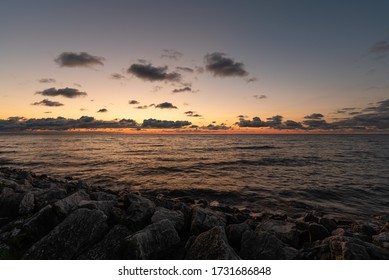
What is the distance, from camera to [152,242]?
5551mm

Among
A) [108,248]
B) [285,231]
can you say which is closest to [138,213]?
[108,248]

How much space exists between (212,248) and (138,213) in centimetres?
288

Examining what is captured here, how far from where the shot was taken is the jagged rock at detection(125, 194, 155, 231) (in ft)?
22.2

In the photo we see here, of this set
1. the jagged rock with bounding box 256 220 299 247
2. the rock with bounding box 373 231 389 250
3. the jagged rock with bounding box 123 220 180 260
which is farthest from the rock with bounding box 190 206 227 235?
the rock with bounding box 373 231 389 250

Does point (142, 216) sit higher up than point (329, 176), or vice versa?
point (142, 216)

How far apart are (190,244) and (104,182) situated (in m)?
18.5

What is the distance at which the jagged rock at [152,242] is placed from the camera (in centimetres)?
526

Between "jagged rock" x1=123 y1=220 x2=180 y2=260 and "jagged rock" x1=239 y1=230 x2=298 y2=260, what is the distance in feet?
5.83

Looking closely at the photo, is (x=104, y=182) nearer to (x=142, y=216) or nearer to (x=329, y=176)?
(x=142, y=216)

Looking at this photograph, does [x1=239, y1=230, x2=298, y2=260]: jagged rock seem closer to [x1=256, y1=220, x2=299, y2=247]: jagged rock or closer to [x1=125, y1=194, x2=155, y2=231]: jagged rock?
[x1=256, y1=220, x2=299, y2=247]: jagged rock

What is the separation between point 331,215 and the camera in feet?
42.6

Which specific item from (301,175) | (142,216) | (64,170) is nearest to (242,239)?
(142,216)

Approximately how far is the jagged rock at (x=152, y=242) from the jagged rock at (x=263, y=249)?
5.83 feet

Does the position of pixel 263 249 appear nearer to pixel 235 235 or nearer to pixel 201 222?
pixel 235 235
